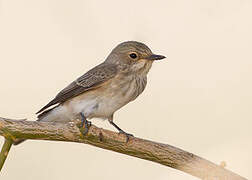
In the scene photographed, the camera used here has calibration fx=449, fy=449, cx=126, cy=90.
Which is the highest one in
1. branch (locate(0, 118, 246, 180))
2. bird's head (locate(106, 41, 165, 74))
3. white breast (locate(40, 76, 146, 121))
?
bird's head (locate(106, 41, 165, 74))

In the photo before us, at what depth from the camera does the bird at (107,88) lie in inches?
176

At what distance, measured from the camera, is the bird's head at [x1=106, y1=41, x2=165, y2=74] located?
4727 millimetres

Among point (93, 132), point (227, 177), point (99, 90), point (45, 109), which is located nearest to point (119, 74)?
point (99, 90)

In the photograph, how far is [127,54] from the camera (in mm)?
4840

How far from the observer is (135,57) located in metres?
4.82

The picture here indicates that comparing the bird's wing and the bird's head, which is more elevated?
the bird's head

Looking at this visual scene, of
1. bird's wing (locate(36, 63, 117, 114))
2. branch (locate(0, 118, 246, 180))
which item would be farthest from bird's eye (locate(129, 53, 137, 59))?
branch (locate(0, 118, 246, 180))

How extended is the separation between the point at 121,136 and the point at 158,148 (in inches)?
10.9

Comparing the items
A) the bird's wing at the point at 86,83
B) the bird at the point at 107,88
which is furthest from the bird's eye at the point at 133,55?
the bird's wing at the point at 86,83

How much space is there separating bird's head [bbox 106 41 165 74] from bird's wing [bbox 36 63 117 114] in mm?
146

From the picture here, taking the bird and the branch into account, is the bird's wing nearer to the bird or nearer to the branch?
the bird

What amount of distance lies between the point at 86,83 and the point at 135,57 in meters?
0.61

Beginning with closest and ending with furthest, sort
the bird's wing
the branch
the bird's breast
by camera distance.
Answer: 1. the branch
2. the bird's breast
3. the bird's wing

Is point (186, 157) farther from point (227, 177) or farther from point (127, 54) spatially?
point (127, 54)
